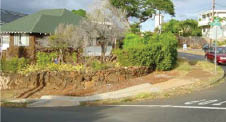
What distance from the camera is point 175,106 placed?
1001cm

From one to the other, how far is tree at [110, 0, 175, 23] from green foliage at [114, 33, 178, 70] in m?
31.4

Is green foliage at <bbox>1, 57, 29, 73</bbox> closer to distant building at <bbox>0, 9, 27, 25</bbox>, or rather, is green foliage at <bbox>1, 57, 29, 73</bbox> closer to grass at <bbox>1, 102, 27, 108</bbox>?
grass at <bbox>1, 102, 27, 108</bbox>

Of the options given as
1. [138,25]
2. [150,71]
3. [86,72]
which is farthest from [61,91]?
[138,25]

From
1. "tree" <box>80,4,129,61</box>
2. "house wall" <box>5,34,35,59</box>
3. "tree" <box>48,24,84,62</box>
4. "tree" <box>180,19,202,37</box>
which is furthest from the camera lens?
"tree" <box>180,19,202,37</box>

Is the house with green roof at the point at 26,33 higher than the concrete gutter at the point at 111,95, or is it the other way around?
the house with green roof at the point at 26,33

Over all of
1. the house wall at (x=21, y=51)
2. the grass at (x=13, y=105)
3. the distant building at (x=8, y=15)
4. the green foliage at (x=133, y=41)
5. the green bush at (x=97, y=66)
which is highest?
the distant building at (x=8, y=15)

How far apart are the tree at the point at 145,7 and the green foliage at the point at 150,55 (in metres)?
31.4

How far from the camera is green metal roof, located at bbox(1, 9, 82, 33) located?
1104 inches

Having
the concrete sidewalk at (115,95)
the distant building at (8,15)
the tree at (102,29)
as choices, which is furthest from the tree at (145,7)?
the concrete sidewalk at (115,95)

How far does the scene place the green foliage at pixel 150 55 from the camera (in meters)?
18.4

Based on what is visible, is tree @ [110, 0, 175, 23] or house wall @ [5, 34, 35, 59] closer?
house wall @ [5, 34, 35, 59]

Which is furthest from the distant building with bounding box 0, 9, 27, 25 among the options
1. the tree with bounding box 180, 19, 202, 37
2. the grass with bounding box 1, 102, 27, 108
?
the tree with bounding box 180, 19, 202, 37

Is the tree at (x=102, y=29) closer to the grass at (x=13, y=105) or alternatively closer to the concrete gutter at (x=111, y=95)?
the concrete gutter at (x=111, y=95)

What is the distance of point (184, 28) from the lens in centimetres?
7312
